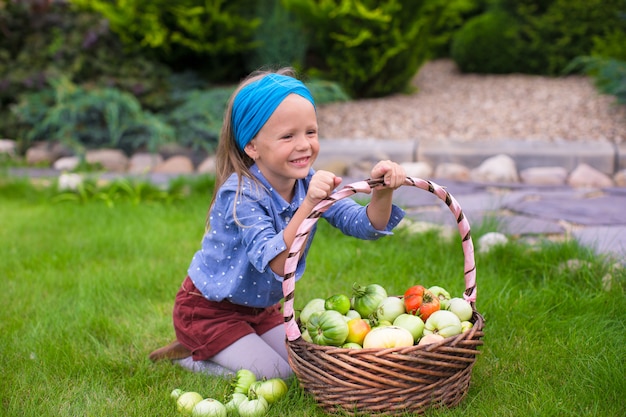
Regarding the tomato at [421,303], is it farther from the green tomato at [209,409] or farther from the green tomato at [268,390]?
the green tomato at [209,409]

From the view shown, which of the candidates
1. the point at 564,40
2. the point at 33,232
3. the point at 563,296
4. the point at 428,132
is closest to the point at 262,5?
the point at 428,132

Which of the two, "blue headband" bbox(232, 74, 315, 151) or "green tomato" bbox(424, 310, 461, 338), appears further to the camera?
"blue headband" bbox(232, 74, 315, 151)

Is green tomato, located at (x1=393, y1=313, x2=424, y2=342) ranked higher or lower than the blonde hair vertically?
lower

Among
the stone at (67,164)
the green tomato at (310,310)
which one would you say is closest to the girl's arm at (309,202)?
the green tomato at (310,310)

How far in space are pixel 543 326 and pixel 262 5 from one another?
5.49m

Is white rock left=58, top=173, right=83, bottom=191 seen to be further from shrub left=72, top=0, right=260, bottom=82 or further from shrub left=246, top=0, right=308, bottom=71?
shrub left=246, top=0, right=308, bottom=71

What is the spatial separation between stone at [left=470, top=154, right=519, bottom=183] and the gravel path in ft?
1.67

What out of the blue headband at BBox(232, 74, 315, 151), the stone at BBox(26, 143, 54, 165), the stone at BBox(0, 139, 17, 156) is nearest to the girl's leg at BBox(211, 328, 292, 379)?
the blue headband at BBox(232, 74, 315, 151)

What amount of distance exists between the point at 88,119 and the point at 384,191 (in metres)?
4.46

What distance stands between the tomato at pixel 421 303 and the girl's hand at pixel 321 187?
473 millimetres

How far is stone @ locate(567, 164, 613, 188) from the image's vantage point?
490 centimetres

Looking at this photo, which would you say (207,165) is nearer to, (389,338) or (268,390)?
(268,390)

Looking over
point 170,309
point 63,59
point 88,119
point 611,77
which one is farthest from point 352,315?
point 63,59

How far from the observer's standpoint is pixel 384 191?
7.07ft
